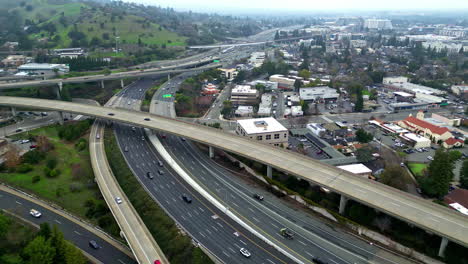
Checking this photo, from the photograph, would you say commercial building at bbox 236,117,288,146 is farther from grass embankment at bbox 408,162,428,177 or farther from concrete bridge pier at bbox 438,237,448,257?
concrete bridge pier at bbox 438,237,448,257

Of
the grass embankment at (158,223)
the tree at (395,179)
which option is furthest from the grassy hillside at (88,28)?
the tree at (395,179)

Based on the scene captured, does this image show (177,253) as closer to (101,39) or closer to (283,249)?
(283,249)

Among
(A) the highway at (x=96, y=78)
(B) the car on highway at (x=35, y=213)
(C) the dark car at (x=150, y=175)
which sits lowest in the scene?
(B) the car on highway at (x=35, y=213)

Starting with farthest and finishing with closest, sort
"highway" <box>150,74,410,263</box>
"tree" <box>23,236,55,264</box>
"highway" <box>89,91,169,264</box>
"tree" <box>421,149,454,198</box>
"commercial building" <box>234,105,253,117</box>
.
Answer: "commercial building" <box>234,105,253,117</box> < "tree" <box>421,149,454,198</box> < "highway" <box>150,74,410,263</box> < "highway" <box>89,91,169,264</box> < "tree" <box>23,236,55,264</box>

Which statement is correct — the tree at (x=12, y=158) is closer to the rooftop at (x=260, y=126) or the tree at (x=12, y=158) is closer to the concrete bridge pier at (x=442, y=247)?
the rooftop at (x=260, y=126)

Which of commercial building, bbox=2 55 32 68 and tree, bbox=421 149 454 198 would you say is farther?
commercial building, bbox=2 55 32 68

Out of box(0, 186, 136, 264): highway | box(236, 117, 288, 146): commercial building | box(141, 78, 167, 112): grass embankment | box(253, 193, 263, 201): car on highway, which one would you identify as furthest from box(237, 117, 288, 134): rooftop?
box(141, 78, 167, 112): grass embankment
